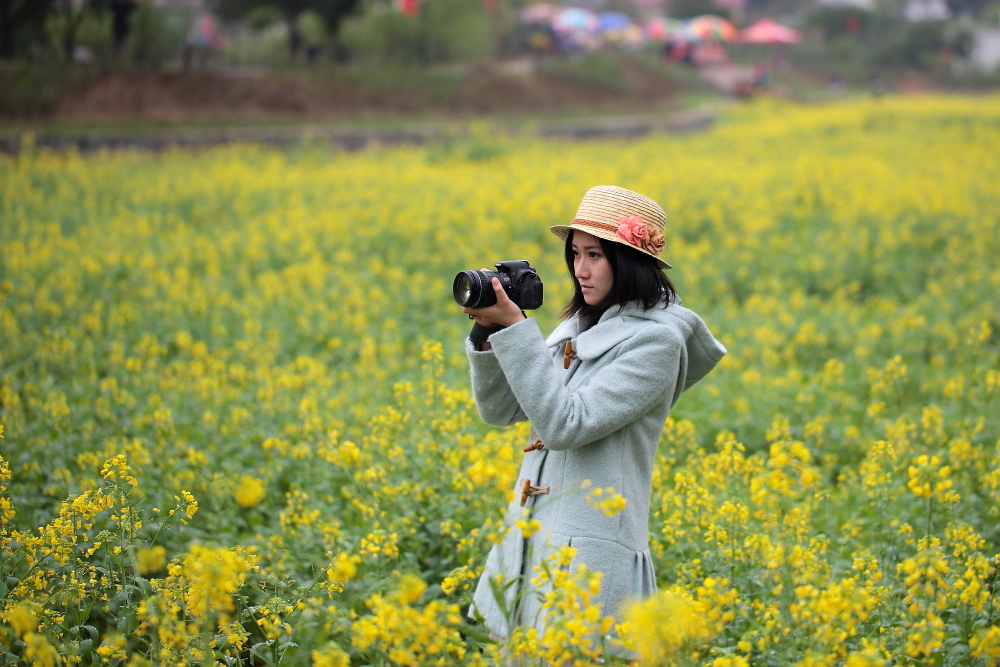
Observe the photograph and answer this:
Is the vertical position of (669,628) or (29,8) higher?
(29,8)

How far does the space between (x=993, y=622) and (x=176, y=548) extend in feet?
8.43

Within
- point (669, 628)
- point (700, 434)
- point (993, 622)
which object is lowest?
point (700, 434)

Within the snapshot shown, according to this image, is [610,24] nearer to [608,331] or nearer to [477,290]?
[608,331]

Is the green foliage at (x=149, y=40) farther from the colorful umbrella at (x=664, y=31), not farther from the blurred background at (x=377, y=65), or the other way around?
the colorful umbrella at (x=664, y=31)


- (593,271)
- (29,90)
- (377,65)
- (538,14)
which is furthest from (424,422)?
(538,14)

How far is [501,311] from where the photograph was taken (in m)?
1.97

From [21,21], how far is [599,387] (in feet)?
65.2

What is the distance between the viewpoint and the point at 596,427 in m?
1.92

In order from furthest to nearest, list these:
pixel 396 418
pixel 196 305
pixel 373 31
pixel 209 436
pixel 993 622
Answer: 1. pixel 373 31
2. pixel 196 305
3. pixel 209 436
4. pixel 396 418
5. pixel 993 622

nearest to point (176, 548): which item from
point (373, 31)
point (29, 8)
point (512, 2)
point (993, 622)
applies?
point (993, 622)

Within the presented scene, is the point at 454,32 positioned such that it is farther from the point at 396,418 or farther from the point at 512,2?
the point at 396,418

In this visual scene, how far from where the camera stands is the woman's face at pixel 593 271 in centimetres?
212

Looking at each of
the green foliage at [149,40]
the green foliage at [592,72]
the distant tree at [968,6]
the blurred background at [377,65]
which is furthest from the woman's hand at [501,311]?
the distant tree at [968,6]

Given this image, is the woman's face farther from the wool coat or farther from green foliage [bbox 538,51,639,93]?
green foliage [bbox 538,51,639,93]
